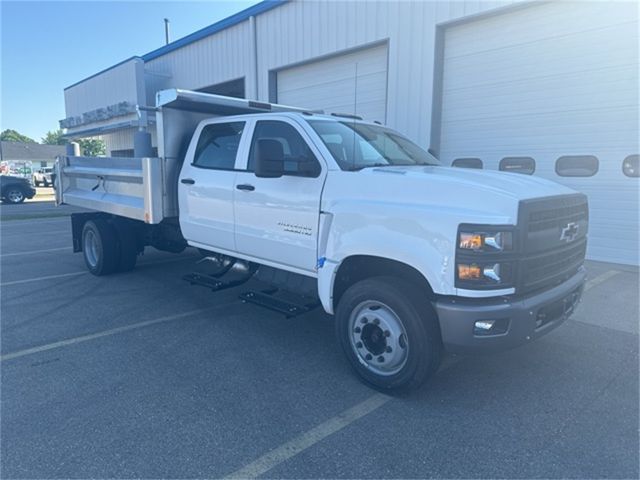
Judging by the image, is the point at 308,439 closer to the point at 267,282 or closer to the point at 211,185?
the point at 267,282

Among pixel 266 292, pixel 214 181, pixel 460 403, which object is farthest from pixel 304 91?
pixel 460 403

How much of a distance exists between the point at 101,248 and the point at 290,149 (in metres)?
4.17

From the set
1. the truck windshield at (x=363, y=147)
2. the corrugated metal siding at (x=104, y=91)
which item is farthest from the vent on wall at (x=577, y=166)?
the corrugated metal siding at (x=104, y=91)

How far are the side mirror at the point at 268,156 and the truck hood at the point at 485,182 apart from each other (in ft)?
2.49

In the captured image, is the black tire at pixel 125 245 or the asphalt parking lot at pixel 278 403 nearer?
the asphalt parking lot at pixel 278 403

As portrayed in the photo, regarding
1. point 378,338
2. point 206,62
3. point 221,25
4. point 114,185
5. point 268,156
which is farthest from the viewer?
point 206,62

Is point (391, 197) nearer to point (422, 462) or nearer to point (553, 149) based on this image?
point (422, 462)

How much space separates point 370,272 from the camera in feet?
12.8

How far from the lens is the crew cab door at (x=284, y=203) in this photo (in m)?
4.11

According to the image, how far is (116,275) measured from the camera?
7395 millimetres

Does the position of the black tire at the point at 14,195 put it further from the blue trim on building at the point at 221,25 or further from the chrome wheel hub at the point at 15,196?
the blue trim on building at the point at 221,25

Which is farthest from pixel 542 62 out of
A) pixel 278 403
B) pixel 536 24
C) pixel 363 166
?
pixel 278 403

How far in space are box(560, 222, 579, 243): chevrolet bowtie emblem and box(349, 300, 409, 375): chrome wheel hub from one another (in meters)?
1.48

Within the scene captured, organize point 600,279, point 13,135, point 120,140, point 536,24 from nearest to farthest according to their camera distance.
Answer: point 600,279 < point 536,24 < point 120,140 < point 13,135
